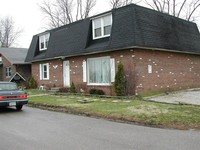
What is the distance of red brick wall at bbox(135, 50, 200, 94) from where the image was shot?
16.4 m

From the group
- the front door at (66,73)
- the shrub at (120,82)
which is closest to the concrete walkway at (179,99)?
the shrub at (120,82)

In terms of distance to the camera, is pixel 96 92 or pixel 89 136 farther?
pixel 96 92

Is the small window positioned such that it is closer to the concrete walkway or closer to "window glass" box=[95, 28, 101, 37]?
"window glass" box=[95, 28, 101, 37]

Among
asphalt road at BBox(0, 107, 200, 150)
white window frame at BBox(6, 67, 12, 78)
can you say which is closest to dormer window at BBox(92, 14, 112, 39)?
asphalt road at BBox(0, 107, 200, 150)

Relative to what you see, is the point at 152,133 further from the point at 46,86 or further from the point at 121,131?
the point at 46,86

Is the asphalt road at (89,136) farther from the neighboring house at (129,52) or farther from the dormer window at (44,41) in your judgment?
the dormer window at (44,41)

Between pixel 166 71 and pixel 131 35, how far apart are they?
4.50m

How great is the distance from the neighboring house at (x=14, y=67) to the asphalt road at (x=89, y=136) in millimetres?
20978

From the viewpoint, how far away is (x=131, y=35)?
1573cm

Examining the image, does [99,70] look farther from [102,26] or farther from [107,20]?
[107,20]

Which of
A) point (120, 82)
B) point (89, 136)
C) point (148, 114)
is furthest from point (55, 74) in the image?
point (89, 136)

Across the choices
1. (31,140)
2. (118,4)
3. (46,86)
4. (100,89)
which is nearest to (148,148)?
(31,140)

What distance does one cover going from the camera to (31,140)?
22.6 feet

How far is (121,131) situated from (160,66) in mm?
10861
